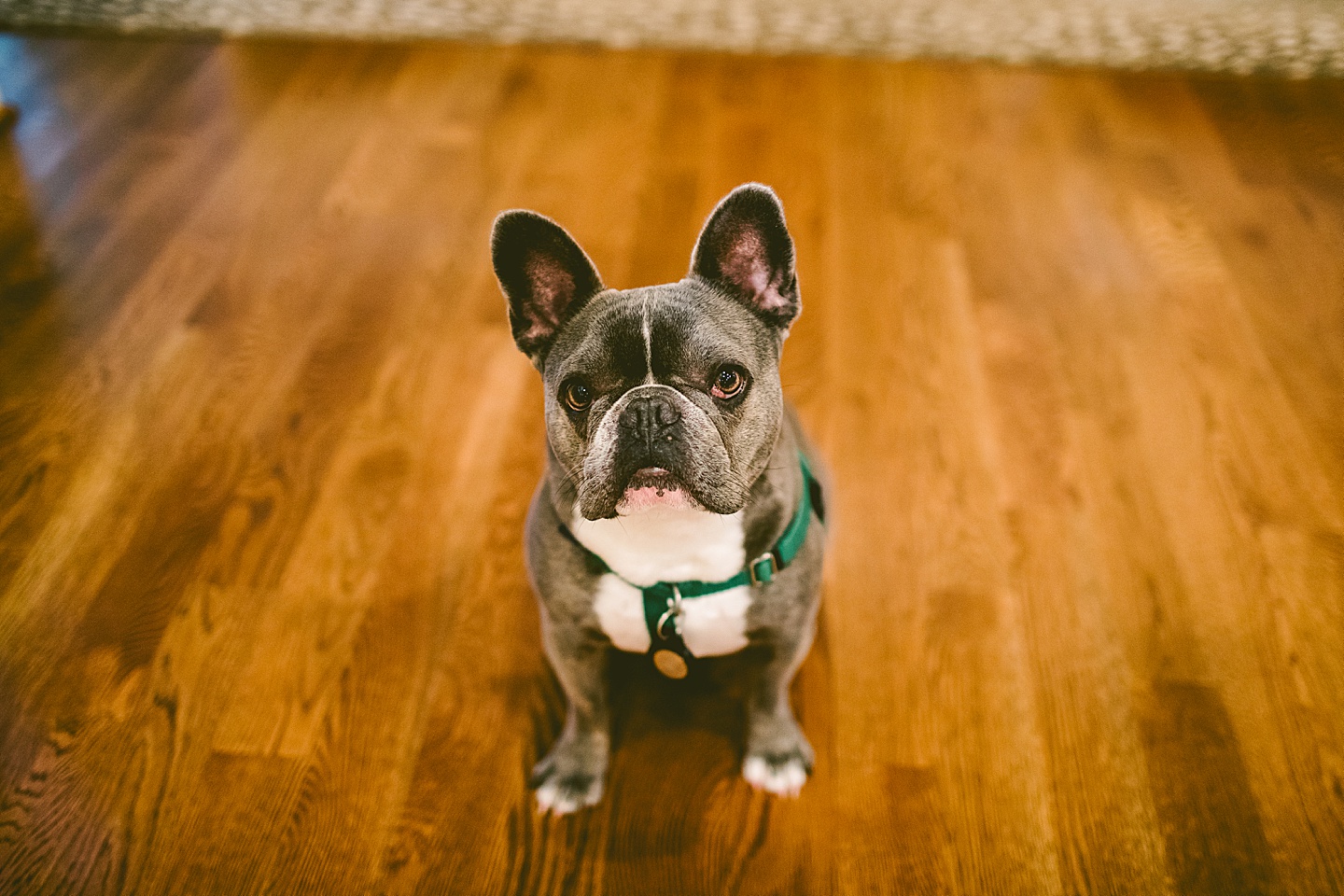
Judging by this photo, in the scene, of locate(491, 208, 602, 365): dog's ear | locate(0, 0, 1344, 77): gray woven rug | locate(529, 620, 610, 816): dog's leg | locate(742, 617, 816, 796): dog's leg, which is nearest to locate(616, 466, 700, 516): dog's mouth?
locate(491, 208, 602, 365): dog's ear

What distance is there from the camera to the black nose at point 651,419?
4.97 feet

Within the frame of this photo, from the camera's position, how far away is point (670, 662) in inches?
73.1

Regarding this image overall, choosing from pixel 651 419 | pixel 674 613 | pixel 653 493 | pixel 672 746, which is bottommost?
pixel 672 746

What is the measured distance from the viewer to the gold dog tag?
1.83m

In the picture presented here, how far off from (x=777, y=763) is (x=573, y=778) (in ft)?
1.45

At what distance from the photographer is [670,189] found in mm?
3746

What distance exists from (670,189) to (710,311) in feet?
7.43

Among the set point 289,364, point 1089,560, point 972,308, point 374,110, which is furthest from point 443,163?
point 1089,560

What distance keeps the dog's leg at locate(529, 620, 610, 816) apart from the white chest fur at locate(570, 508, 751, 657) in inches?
7.4

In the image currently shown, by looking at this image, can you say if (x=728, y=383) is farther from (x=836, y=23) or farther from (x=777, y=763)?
(x=836, y=23)

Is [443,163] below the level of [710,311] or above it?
below

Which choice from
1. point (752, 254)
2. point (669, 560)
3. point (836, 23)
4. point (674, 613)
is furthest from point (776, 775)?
point (836, 23)

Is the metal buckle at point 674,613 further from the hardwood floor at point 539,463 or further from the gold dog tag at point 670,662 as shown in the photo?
the hardwood floor at point 539,463

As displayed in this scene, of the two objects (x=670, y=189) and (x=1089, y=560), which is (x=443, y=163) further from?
(x=1089, y=560)
